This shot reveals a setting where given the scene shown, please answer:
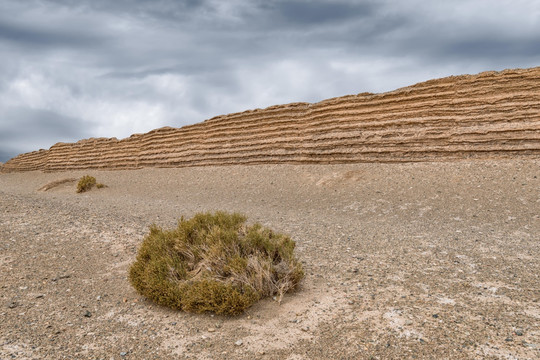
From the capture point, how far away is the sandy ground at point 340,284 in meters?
4.27

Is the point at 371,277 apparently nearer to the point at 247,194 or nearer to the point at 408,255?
the point at 408,255

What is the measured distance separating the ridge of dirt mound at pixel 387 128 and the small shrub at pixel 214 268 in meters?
11.6

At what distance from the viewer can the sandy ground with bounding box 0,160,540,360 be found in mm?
4273

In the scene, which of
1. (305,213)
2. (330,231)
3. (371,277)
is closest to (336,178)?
(305,213)

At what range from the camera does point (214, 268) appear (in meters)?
5.70

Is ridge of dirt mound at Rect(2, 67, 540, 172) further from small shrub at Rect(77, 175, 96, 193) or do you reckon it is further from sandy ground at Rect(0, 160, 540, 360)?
small shrub at Rect(77, 175, 96, 193)

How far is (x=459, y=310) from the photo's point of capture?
192 inches

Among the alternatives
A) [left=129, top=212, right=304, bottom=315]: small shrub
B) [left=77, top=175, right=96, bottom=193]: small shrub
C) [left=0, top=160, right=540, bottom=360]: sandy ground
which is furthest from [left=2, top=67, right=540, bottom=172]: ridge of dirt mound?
[left=129, top=212, right=304, bottom=315]: small shrub

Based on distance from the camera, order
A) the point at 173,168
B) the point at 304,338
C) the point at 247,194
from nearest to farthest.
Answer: the point at 304,338 < the point at 247,194 < the point at 173,168

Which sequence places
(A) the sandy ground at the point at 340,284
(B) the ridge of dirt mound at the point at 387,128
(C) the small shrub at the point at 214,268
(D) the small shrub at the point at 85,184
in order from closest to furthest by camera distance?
(A) the sandy ground at the point at 340,284 → (C) the small shrub at the point at 214,268 → (B) the ridge of dirt mound at the point at 387,128 → (D) the small shrub at the point at 85,184

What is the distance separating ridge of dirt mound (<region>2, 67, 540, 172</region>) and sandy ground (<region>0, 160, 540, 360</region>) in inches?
63.1

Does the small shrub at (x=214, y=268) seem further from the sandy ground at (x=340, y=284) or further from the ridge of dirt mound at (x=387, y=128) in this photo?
the ridge of dirt mound at (x=387, y=128)

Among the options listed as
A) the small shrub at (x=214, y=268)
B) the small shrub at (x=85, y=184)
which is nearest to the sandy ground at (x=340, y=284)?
the small shrub at (x=214, y=268)

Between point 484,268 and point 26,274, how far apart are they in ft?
26.8
